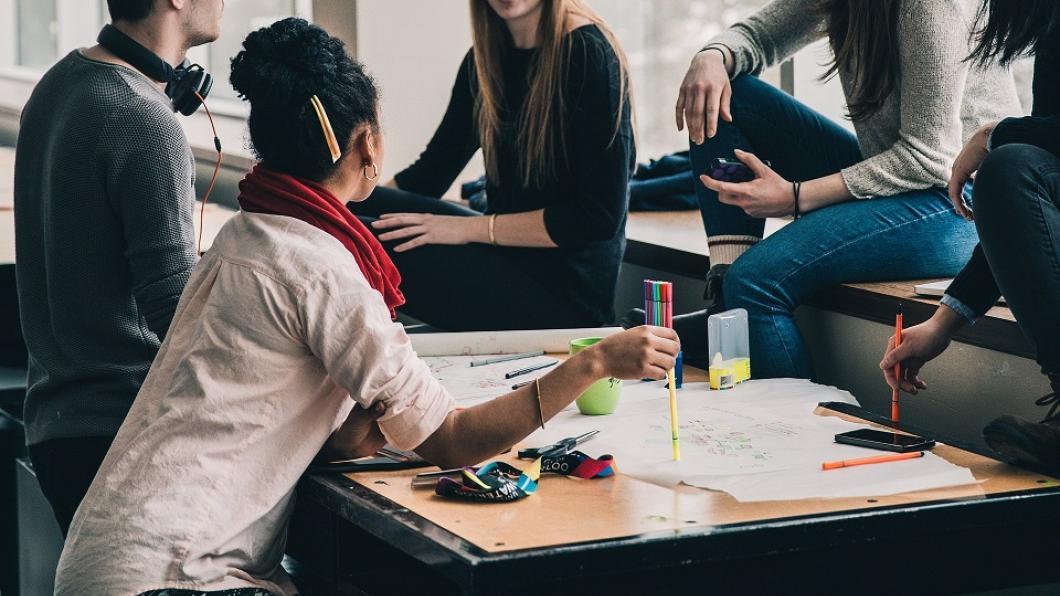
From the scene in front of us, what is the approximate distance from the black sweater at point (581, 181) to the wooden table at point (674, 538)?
3.26 ft

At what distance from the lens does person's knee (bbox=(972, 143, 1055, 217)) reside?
4.80 feet

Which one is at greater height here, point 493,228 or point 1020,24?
point 1020,24

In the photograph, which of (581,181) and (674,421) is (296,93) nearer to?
(674,421)

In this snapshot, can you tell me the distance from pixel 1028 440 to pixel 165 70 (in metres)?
1.18

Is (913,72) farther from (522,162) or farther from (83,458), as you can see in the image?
(83,458)

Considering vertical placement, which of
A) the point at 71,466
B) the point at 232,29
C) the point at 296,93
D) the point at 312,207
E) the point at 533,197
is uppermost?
the point at 232,29

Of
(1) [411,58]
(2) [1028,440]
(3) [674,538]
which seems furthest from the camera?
(1) [411,58]

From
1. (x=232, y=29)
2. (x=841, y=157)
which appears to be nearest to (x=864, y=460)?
(x=841, y=157)

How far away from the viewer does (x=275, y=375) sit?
51.8 inches

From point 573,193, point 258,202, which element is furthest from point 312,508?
point 573,193

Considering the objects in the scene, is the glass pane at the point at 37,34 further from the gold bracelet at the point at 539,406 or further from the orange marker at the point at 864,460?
the orange marker at the point at 864,460

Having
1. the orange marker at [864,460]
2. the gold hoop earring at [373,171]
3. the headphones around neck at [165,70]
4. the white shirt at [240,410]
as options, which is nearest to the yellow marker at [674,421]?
the orange marker at [864,460]

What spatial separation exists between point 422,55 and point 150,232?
207 cm

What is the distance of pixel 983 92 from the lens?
6.95 feet
